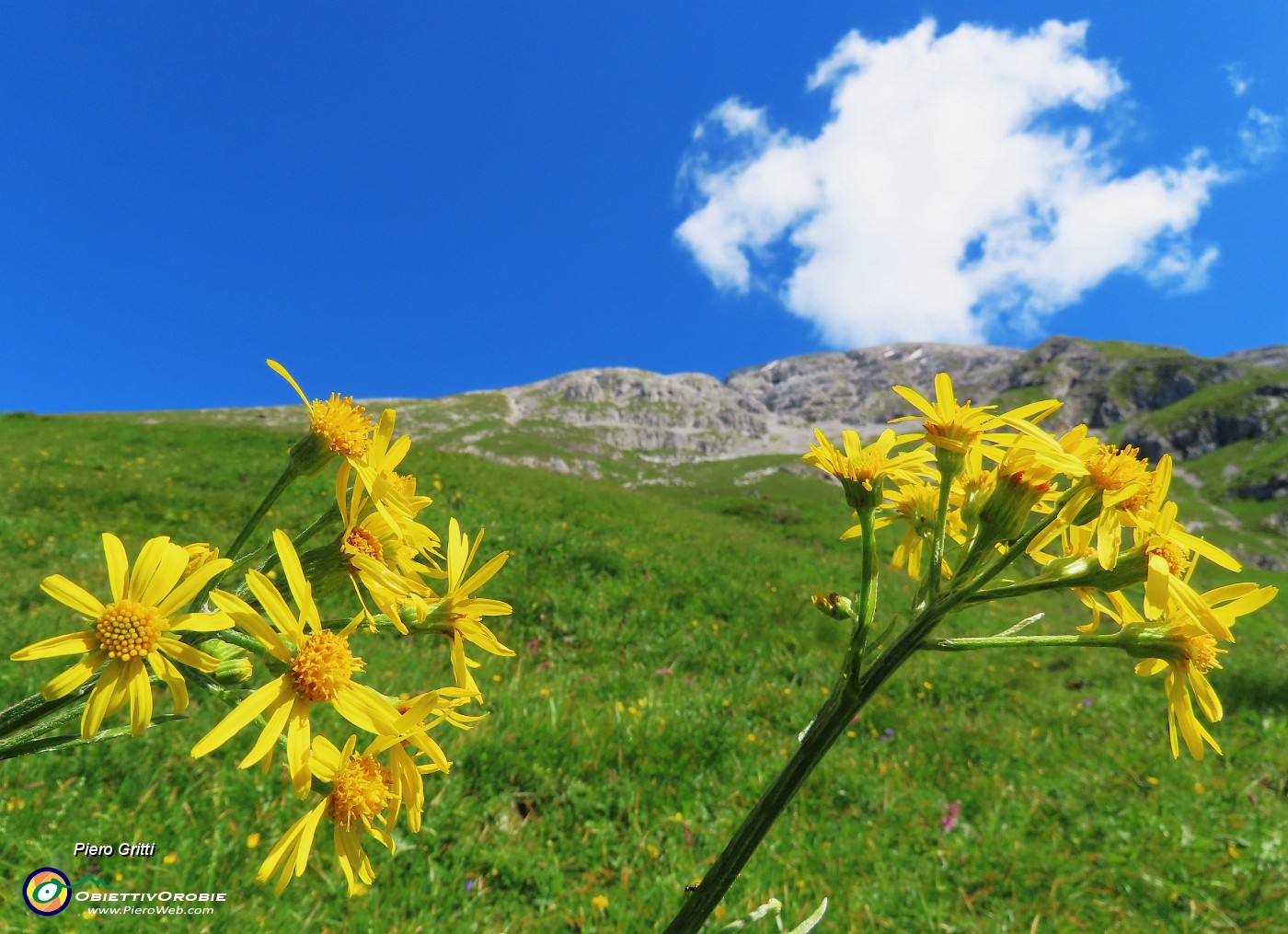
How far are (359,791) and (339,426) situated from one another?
1.07 meters

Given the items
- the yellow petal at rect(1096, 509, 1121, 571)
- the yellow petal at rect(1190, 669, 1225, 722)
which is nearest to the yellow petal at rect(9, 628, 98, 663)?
the yellow petal at rect(1096, 509, 1121, 571)

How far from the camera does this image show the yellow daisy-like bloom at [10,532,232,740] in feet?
3.70

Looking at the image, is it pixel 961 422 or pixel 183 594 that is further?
pixel 961 422

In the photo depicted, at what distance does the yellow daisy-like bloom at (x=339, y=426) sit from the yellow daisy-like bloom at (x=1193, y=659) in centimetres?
227

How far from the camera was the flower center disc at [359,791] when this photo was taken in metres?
1.47

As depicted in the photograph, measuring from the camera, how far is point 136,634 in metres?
1.21

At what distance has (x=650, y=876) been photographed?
4383 millimetres

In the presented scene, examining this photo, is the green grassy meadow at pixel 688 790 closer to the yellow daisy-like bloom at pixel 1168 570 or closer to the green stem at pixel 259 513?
the green stem at pixel 259 513

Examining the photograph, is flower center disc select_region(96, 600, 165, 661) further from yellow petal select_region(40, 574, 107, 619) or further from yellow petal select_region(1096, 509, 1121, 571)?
yellow petal select_region(1096, 509, 1121, 571)

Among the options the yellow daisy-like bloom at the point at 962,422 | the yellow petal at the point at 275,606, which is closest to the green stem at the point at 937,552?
the yellow daisy-like bloom at the point at 962,422

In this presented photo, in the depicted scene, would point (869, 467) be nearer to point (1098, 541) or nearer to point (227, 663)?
point (1098, 541)

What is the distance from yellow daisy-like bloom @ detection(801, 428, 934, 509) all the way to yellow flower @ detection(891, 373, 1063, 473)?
0.12 m

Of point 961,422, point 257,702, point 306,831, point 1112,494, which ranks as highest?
point 961,422

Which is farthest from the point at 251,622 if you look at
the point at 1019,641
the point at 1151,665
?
the point at 1151,665
